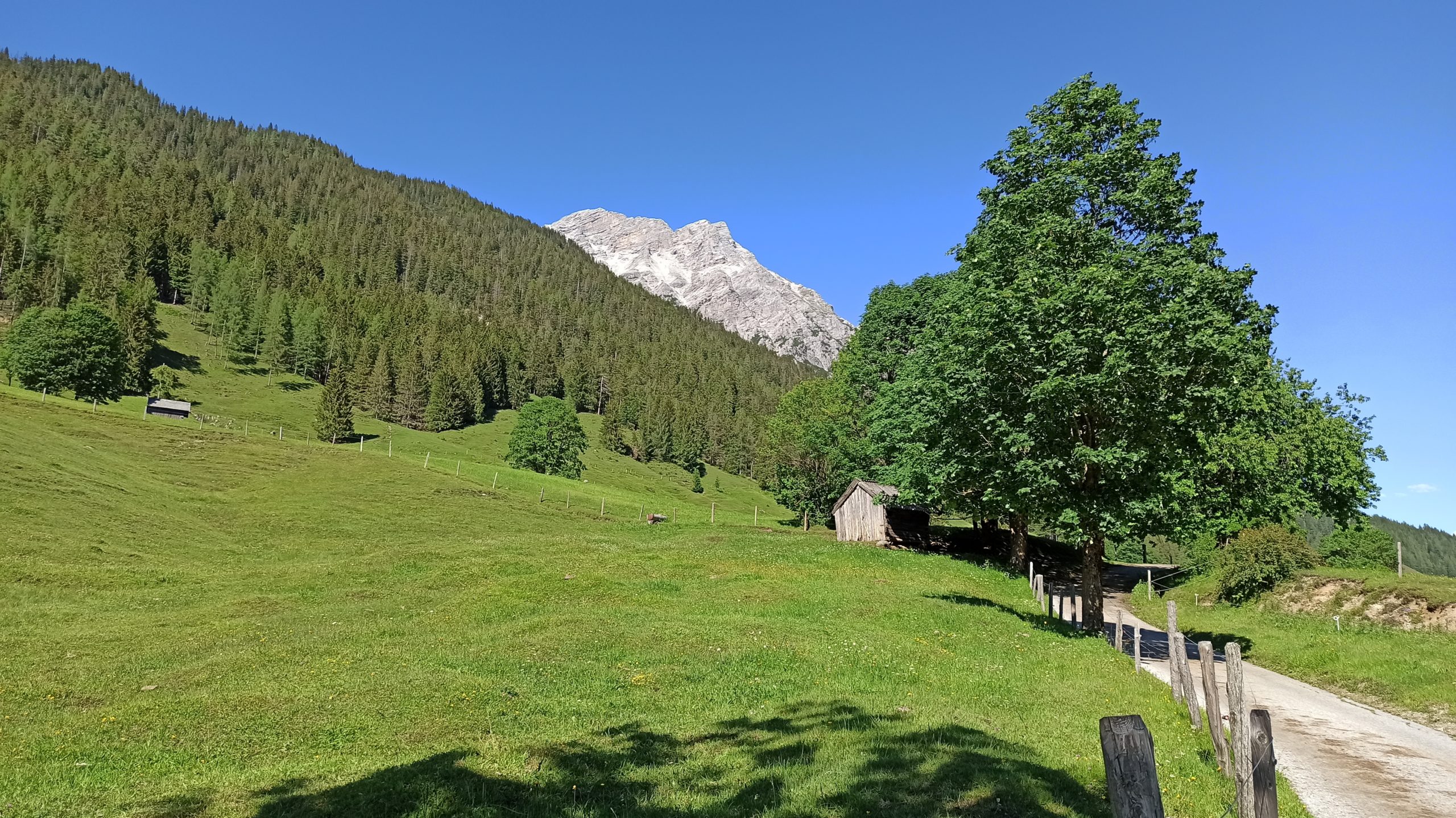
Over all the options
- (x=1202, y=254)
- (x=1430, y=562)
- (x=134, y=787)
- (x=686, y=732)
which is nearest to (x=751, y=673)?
(x=686, y=732)

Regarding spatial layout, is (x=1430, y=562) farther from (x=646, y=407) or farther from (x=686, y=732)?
(x=686, y=732)

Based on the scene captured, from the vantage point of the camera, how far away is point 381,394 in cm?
15488

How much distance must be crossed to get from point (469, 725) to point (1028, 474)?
59.4 feet

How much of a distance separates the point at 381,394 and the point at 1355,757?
166314 millimetres

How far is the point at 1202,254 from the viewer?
24.7 meters

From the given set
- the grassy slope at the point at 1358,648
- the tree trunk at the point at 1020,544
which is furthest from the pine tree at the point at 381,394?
the grassy slope at the point at 1358,648

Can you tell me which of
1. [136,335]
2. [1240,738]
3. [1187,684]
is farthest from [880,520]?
[136,335]

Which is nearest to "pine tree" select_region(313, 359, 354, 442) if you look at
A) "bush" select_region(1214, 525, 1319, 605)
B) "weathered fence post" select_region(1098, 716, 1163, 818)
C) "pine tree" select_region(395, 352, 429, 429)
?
"pine tree" select_region(395, 352, 429, 429)

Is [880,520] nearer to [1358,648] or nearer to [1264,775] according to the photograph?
[1358,648]

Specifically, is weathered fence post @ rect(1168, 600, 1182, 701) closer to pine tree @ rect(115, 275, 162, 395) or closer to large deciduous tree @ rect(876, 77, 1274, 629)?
large deciduous tree @ rect(876, 77, 1274, 629)

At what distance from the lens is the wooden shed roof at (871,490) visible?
167ft

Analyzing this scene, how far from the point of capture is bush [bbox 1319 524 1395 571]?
2271 inches

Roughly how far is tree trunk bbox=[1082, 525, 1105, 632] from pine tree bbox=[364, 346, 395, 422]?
15260 centimetres

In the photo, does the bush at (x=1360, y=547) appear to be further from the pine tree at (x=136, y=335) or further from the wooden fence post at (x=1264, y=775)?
the pine tree at (x=136, y=335)
